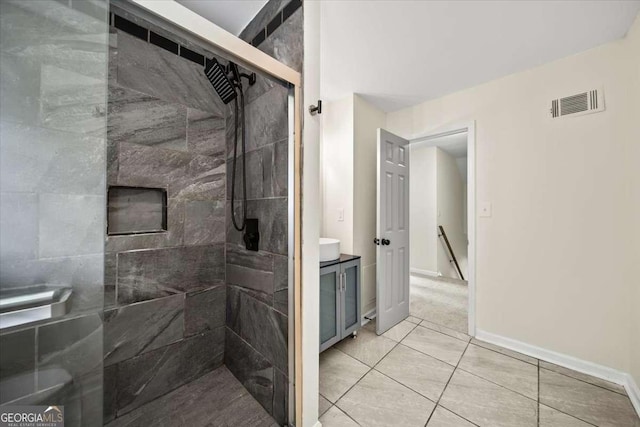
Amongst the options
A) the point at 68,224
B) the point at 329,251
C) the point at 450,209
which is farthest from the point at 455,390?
the point at 450,209

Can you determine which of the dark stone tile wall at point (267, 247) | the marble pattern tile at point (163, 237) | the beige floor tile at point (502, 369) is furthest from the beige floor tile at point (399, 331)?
the marble pattern tile at point (163, 237)

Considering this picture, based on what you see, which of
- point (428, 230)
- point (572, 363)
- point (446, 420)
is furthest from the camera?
point (428, 230)

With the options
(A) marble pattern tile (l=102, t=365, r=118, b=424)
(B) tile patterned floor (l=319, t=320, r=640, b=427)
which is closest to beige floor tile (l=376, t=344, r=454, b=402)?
(B) tile patterned floor (l=319, t=320, r=640, b=427)

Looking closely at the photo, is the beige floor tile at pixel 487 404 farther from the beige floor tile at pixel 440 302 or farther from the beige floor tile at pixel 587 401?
the beige floor tile at pixel 440 302

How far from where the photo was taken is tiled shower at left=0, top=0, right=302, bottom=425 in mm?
845

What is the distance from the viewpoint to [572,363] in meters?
1.77

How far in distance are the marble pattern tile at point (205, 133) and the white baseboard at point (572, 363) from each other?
2.85 meters

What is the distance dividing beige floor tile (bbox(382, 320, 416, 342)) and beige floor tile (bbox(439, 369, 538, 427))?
2.00 feet

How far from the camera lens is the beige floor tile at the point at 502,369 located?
1.58 meters

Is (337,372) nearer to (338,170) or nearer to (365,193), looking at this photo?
(365,193)

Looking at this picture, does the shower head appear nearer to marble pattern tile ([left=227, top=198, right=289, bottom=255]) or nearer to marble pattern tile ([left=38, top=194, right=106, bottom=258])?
marble pattern tile ([left=227, top=198, right=289, bottom=255])

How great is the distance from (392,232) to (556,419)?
159 cm

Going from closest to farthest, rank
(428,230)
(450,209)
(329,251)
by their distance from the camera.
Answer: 1. (329,251)
2. (428,230)
3. (450,209)

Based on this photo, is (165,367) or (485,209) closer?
(165,367)
